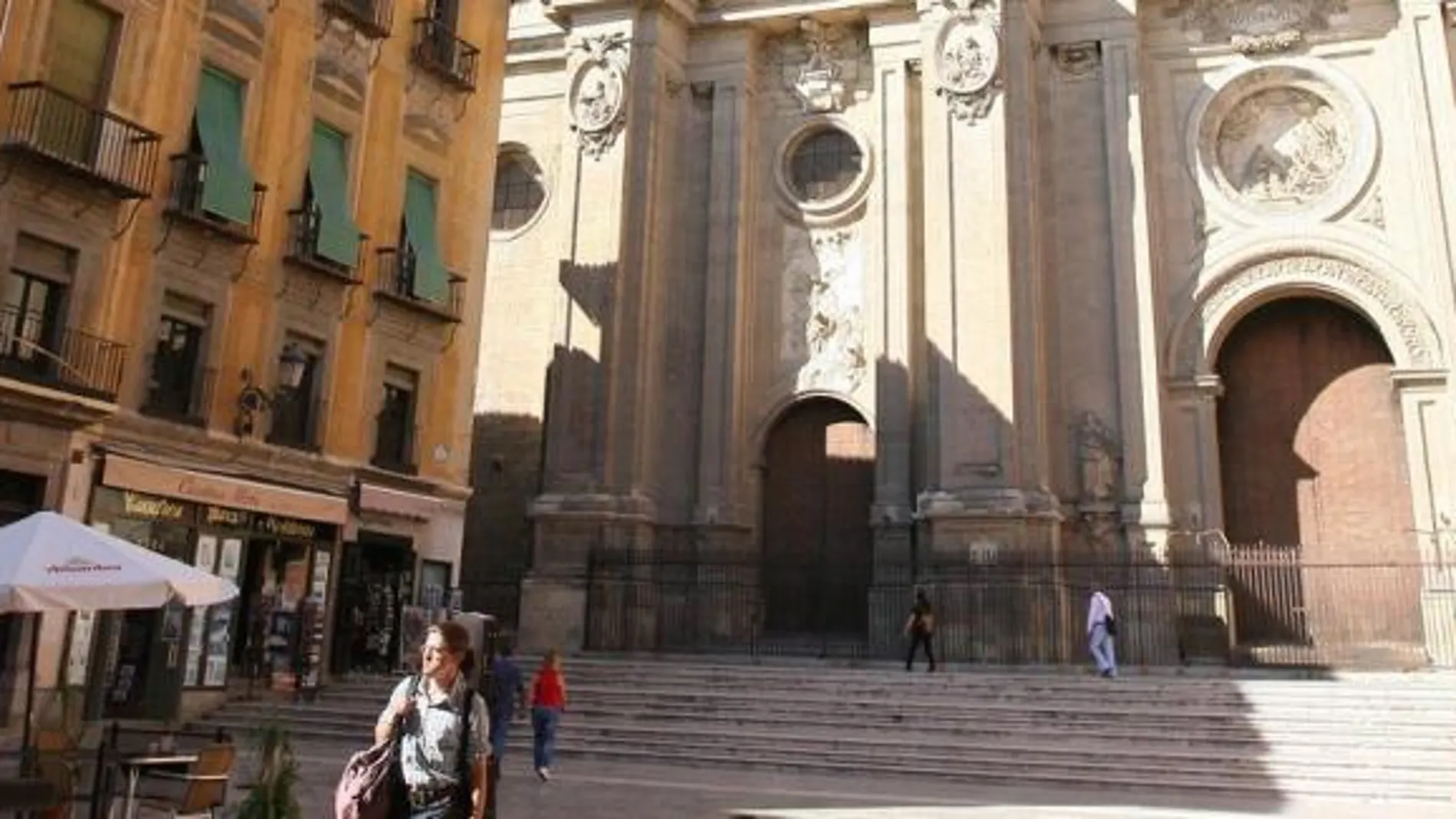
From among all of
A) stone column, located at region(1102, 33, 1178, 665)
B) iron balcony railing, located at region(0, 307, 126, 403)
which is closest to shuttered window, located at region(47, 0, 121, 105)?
iron balcony railing, located at region(0, 307, 126, 403)

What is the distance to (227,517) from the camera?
1573 centimetres

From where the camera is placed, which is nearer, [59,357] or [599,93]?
[59,357]

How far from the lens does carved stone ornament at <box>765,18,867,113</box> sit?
25.4 metres

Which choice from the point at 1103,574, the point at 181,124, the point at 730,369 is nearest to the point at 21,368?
the point at 181,124

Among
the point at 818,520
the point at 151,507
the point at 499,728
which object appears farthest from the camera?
the point at 818,520

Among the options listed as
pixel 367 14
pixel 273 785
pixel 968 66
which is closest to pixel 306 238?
pixel 367 14

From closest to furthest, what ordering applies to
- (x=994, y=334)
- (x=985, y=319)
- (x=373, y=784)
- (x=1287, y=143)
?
(x=373, y=784) < (x=994, y=334) < (x=985, y=319) < (x=1287, y=143)

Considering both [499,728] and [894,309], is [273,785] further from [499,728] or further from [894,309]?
[894,309]

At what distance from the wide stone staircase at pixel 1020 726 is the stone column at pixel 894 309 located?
436 cm

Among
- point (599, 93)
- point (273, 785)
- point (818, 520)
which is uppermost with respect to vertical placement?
point (599, 93)

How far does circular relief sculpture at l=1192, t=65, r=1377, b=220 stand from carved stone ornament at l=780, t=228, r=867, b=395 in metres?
6.96

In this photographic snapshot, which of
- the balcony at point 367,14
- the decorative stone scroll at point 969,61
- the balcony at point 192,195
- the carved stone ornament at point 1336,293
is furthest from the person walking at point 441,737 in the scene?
the carved stone ornament at point 1336,293

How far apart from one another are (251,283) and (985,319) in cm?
1219

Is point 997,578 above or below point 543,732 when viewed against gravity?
above
